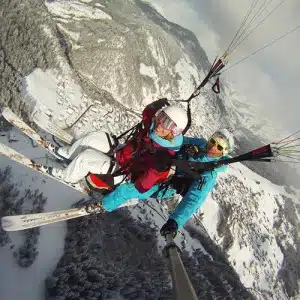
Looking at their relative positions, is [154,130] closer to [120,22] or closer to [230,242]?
[230,242]

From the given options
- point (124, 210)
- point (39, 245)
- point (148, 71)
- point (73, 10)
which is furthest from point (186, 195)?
point (148, 71)

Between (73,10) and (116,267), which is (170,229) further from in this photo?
(73,10)

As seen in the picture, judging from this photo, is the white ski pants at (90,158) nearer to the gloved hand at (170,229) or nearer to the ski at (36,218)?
the ski at (36,218)

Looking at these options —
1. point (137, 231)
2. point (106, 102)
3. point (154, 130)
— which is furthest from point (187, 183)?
point (106, 102)

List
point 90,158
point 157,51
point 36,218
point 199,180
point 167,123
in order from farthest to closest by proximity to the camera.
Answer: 1. point 157,51
2. point 36,218
3. point 90,158
4. point 199,180
5. point 167,123

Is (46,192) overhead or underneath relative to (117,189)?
underneath
